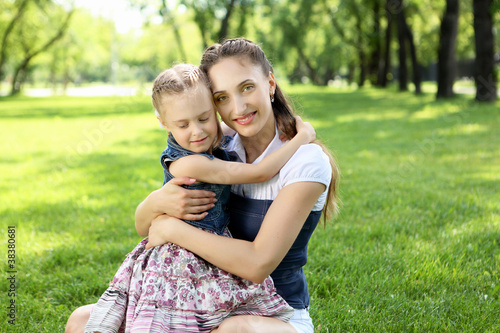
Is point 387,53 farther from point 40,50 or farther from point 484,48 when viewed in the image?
point 40,50

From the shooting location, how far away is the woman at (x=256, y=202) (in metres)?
1.97

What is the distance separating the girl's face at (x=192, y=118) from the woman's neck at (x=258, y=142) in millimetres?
282

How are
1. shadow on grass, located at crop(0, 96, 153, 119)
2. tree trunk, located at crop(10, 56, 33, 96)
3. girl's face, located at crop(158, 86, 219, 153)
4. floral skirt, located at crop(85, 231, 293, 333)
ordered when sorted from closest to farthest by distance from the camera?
floral skirt, located at crop(85, 231, 293, 333) < girl's face, located at crop(158, 86, 219, 153) < shadow on grass, located at crop(0, 96, 153, 119) < tree trunk, located at crop(10, 56, 33, 96)

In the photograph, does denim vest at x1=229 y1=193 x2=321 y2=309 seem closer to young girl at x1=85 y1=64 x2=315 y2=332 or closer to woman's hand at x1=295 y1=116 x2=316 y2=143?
young girl at x1=85 y1=64 x2=315 y2=332

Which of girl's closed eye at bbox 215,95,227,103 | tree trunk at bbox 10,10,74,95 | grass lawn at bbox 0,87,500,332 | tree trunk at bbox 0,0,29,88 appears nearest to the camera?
girl's closed eye at bbox 215,95,227,103

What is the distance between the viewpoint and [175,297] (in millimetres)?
1953

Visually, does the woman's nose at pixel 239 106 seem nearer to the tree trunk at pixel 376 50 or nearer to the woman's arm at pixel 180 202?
the woman's arm at pixel 180 202

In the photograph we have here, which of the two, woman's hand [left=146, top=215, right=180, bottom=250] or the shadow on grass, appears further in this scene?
the shadow on grass

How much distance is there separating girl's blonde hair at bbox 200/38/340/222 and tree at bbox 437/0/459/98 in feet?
51.3

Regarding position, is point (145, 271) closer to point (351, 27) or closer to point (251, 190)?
point (251, 190)

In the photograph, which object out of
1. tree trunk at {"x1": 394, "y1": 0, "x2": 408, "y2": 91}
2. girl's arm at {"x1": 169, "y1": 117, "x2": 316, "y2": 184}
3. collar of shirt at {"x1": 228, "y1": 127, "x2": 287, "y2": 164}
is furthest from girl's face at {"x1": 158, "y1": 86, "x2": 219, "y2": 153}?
tree trunk at {"x1": 394, "y1": 0, "x2": 408, "y2": 91}

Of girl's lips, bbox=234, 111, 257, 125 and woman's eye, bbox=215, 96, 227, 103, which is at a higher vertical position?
woman's eye, bbox=215, 96, 227, 103

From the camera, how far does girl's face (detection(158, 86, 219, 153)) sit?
2.18m

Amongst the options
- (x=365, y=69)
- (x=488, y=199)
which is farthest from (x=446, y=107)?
(x=365, y=69)
